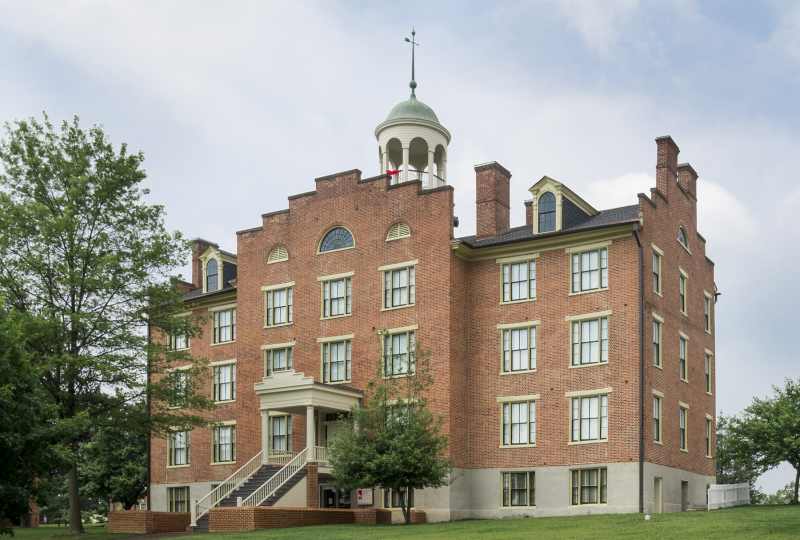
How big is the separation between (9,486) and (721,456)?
2792 cm

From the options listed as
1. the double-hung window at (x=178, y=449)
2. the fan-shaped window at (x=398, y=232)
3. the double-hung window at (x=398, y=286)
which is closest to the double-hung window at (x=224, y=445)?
the double-hung window at (x=178, y=449)

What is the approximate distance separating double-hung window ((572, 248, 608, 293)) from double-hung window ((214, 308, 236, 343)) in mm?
17573

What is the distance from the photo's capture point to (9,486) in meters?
22.0

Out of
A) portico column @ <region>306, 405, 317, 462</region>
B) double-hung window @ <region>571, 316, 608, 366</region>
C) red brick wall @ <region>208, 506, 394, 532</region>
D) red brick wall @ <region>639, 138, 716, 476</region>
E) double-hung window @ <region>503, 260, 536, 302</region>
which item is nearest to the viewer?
red brick wall @ <region>208, 506, 394, 532</region>

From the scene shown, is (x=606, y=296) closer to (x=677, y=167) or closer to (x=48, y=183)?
(x=677, y=167)

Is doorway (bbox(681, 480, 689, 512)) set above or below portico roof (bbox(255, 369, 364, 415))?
below

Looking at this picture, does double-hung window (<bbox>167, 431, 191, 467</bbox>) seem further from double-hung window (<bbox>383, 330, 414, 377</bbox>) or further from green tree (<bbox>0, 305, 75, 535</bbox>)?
green tree (<bbox>0, 305, 75, 535</bbox>)

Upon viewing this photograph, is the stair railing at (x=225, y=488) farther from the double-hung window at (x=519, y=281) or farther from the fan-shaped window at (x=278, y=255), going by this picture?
the double-hung window at (x=519, y=281)

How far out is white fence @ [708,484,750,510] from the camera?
118ft

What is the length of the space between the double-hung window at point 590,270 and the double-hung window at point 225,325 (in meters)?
17.6

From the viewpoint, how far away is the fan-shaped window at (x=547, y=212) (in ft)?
121

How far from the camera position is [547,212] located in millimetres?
37125

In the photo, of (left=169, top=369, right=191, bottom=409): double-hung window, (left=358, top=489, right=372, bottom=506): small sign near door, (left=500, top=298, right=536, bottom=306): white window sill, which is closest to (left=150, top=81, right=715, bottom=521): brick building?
(left=500, top=298, right=536, bottom=306): white window sill

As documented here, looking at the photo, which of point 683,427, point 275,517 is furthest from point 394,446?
point 683,427
